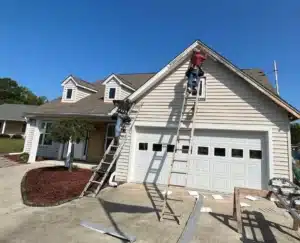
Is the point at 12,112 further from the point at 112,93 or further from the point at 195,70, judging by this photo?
the point at 195,70

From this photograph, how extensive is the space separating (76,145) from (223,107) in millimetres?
9269

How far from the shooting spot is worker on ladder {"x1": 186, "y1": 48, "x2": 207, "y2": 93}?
7.90 meters

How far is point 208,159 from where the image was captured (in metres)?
8.23

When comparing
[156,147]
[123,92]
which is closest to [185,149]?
[156,147]

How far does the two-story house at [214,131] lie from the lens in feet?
24.8

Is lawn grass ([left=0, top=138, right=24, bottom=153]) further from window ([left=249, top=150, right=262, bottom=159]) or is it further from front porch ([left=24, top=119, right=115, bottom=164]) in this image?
window ([left=249, top=150, right=262, bottom=159])

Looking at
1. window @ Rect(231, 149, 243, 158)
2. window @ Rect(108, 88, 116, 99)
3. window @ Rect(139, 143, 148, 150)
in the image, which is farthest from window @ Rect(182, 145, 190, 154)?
window @ Rect(108, 88, 116, 99)

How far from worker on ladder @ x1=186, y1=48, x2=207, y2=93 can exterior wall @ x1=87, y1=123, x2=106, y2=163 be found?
655 centimetres

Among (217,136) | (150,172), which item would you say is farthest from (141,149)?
(217,136)

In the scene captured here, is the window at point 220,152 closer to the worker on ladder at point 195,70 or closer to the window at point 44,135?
the worker on ladder at point 195,70

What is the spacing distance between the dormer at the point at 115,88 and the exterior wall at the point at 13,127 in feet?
88.0

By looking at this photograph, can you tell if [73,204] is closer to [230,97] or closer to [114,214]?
[114,214]

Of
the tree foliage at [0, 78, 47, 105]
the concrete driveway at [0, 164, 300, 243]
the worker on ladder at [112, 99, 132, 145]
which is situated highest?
the tree foliage at [0, 78, 47, 105]

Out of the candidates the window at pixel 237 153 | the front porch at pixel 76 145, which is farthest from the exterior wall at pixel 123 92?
the window at pixel 237 153
